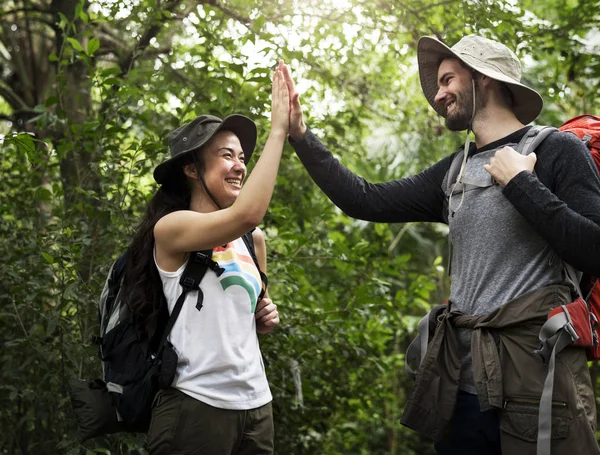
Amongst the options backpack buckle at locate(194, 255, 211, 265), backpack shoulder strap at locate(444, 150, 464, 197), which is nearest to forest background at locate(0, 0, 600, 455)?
backpack buckle at locate(194, 255, 211, 265)

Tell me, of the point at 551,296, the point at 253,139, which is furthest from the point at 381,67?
the point at 551,296

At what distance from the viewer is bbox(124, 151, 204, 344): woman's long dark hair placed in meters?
2.78

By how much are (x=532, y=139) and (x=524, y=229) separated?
35 cm

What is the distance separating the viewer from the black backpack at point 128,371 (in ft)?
8.86

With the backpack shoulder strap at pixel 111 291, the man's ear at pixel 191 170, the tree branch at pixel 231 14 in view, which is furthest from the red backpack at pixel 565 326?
the tree branch at pixel 231 14

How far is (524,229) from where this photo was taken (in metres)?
2.63

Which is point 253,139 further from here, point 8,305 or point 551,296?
point 8,305

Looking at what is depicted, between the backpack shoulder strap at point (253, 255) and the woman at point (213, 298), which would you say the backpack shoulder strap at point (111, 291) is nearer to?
the woman at point (213, 298)

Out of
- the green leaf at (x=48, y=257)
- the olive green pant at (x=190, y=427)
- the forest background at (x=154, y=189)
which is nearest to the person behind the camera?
the olive green pant at (x=190, y=427)

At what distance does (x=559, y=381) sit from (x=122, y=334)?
1592 mm

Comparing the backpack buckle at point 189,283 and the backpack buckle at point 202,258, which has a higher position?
the backpack buckle at point 202,258

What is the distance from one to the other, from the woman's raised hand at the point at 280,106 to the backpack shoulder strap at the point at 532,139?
88 cm

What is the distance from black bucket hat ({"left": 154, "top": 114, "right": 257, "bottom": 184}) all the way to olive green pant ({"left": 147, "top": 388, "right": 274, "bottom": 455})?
0.93m

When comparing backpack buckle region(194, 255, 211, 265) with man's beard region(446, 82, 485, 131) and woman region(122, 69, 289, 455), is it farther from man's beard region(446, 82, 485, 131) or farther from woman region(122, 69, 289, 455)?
man's beard region(446, 82, 485, 131)
